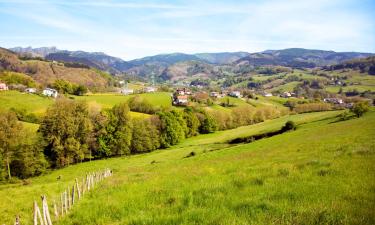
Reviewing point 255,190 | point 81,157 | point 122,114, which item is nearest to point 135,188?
point 255,190

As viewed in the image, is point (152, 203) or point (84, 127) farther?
point (84, 127)

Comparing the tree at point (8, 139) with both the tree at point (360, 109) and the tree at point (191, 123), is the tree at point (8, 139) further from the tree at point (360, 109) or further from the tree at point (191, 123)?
the tree at point (360, 109)

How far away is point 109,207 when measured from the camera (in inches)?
479

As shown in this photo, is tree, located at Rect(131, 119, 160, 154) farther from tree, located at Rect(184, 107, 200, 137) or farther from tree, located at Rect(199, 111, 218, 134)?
tree, located at Rect(199, 111, 218, 134)

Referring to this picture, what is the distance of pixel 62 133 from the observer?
67.4 meters

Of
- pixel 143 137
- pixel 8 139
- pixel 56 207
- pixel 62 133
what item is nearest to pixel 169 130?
pixel 143 137

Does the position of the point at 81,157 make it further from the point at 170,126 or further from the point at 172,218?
the point at 172,218

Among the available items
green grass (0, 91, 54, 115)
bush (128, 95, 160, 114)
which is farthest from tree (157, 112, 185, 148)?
green grass (0, 91, 54, 115)

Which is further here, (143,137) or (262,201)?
(143,137)

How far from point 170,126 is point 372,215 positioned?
268 ft

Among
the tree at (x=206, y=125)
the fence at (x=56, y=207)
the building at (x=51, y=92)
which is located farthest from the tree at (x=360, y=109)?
the building at (x=51, y=92)

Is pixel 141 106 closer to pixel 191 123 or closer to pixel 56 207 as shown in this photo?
pixel 191 123

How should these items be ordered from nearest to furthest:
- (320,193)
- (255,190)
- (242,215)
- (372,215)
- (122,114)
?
(372,215)
(242,215)
(320,193)
(255,190)
(122,114)

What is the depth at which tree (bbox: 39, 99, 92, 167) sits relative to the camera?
66312 mm
